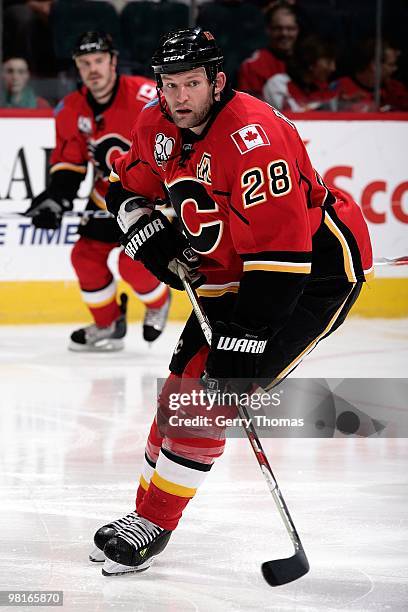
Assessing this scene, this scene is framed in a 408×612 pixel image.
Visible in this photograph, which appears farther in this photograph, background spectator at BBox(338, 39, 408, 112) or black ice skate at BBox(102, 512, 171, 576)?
background spectator at BBox(338, 39, 408, 112)

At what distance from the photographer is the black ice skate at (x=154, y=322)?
4.54 m

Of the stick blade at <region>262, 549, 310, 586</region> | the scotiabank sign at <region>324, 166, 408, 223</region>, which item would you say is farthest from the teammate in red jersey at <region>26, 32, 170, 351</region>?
the stick blade at <region>262, 549, 310, 586</region>

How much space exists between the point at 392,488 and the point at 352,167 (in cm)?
261

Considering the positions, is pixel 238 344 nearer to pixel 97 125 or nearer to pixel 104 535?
pixel 104 535

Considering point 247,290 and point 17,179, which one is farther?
point 17,179

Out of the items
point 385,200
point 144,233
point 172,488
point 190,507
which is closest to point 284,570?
point 172,488

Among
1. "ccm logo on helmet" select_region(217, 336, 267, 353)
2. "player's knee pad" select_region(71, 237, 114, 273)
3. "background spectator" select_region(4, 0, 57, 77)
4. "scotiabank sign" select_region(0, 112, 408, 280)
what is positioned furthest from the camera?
"scotiabank sign" select_region(0, 112, 408, 280)

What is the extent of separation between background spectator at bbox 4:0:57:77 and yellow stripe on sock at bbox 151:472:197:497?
3.28 m

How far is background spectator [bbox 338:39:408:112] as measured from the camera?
208 inches

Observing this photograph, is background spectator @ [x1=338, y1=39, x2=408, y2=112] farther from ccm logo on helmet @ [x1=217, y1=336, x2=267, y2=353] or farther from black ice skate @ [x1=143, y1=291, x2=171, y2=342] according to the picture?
ccm logo on helmet @ [x1=217, y1=336, x2=267, y2=353]

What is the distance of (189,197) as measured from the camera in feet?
7.10

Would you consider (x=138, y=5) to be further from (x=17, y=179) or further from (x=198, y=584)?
(x=198, y=584)

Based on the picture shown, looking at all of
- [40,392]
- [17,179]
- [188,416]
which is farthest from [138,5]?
[188,416]

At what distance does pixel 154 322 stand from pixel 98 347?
25 cm
